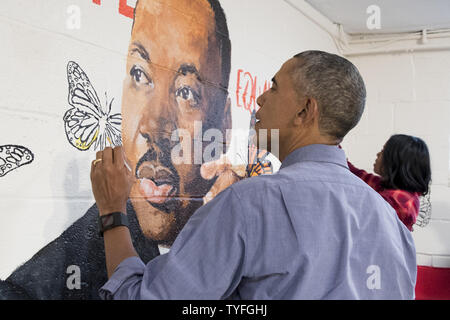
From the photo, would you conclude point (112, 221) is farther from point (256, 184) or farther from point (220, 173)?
point (220, 173)

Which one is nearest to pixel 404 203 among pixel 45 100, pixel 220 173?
pixel 220 173

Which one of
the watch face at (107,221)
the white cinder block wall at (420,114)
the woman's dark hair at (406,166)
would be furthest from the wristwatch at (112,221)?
the white cinder block wall at (420,114)

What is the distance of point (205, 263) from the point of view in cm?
86

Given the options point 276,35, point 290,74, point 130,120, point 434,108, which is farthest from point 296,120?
point 434,108

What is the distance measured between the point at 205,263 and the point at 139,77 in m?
0.89

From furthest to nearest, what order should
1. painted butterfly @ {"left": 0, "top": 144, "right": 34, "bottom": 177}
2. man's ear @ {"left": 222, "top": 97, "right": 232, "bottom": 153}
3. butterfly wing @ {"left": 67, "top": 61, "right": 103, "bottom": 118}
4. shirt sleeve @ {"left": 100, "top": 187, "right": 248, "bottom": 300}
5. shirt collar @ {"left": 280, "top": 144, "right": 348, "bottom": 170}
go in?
man's ear @ {"left": 222, "top": 97, "right": 232, "bottom": 153} → butterfly wing @ {"left": 67, "top": 61, "right": 103, "bottom": 118} → painted butterfly @ {"left": 0, "top": 144, "right": 34, "bottom": 177} → shirt collar @ {"left": 280, "top": 144, "right": 348, "bottom": 170} → shirt sleeve @ {"left": 100, "top": 187, "right": 248, "bottom": 300}

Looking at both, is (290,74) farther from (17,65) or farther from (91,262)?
(91,262)

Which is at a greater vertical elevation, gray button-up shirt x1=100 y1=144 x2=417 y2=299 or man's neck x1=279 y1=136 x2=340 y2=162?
man's neck x1=279 y1=136 x2=340 y2=162

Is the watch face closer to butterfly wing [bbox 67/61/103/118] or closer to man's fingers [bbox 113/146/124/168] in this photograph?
man's fingers [bbox 113/146/124/168]

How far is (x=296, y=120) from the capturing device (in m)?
1.10

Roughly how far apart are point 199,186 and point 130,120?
479 mm

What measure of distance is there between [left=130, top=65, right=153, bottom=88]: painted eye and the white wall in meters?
0.05

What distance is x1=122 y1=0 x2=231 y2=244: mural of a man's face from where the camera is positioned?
156cm

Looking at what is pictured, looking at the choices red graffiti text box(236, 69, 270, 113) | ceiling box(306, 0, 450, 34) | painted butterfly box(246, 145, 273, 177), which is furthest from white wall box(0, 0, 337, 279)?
ceiling box(306, 0, 450, 34)
